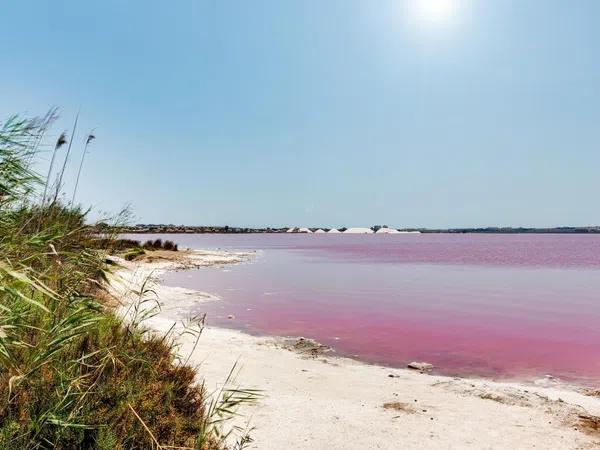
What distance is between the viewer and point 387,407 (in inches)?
282

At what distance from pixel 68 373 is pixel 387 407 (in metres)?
4.99

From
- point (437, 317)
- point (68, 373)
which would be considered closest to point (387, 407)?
point (68, 373)

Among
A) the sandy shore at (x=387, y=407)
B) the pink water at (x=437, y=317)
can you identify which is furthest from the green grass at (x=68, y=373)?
the pink water at (x=437, y=317)

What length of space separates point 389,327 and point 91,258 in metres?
11.4

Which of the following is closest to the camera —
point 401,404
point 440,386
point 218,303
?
point 401,404

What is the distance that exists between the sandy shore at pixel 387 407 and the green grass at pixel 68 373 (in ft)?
2.14

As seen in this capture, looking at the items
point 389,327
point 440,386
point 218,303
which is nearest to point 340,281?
point 218,303

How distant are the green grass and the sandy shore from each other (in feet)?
2.14

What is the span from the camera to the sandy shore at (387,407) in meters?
5.89

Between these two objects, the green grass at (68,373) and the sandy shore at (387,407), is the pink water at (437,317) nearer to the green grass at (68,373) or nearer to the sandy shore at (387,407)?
the sandy shore at (387,407)

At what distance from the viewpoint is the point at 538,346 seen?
12.4 meters

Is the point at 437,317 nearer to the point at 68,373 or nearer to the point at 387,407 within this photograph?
the point at 387,407

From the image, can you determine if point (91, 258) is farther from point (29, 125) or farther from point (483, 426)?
point (483, 426)

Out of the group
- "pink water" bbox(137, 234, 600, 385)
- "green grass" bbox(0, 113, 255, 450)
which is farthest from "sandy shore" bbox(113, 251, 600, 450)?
"pink water" bbox(137, 234, 600, 385)
